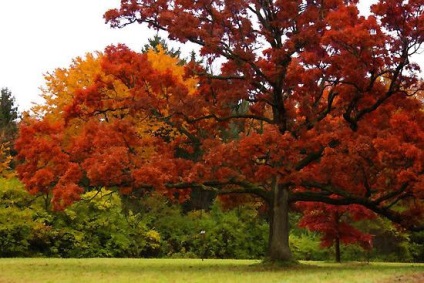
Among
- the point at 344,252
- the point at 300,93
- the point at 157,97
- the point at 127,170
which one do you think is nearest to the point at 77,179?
the point at 127,170

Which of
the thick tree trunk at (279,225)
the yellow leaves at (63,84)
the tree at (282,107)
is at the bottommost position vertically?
the thick tree trunk at (279,225)

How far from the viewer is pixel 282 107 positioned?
777 inches

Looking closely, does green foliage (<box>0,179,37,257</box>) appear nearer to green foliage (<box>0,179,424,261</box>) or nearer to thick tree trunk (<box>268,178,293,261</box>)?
green foliage (<box>0,179,424,261</box>)

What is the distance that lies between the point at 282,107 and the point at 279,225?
403 cm

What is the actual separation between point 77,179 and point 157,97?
4307 millimetres

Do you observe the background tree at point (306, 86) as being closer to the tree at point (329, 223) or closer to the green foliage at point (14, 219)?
the tree at point (329, 223)

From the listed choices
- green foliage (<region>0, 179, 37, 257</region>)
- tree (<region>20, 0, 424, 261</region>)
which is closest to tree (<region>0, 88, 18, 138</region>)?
green foliage (<region>0, 179, 37, 257</region>)

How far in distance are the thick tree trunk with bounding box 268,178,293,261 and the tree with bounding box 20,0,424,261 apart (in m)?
0.03

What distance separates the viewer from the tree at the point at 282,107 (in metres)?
16.8

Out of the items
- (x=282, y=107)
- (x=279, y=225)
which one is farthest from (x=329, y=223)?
(x=282, y=107)

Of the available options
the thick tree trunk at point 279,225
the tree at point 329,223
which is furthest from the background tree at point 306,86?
the tree at point 329,223

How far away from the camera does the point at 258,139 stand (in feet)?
55.3

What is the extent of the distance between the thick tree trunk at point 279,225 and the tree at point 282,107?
34mm

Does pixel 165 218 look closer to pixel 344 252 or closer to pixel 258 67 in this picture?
pixel 344 252
